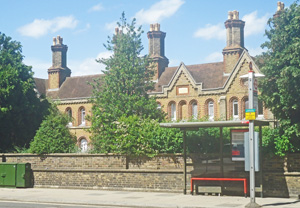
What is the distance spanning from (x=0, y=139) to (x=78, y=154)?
48.4ft

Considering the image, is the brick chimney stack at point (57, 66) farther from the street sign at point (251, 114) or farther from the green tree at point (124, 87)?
the street sign at point (251, 114)

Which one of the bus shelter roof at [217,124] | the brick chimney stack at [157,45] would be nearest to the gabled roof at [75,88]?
the brick chimney stack at [157,45]

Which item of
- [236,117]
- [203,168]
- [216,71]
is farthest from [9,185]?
[216,71]

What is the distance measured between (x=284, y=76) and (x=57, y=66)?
165ft

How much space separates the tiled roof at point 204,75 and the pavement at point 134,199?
3225cm

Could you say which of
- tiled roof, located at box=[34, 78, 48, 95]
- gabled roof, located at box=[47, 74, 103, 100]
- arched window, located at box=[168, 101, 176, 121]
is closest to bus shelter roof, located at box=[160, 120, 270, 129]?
arched window, located at box=[168, 101, 176, 121]

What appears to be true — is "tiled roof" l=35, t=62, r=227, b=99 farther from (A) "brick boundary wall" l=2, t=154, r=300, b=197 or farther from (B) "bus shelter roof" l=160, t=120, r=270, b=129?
(B) "bus shelter roof" l=160, t=120, r=270, b=129

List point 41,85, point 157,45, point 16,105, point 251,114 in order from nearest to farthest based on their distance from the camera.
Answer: point 251,114, point 16,105, point 157,45, point 41,85

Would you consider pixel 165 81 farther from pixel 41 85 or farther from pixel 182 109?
pixel 41 85

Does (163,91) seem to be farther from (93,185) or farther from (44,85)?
(93,185)

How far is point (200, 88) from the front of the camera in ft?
180

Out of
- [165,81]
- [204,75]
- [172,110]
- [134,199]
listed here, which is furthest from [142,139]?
[165,81]

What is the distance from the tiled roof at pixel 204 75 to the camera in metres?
55.4

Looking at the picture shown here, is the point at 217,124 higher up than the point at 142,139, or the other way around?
A: the point at 217,124
